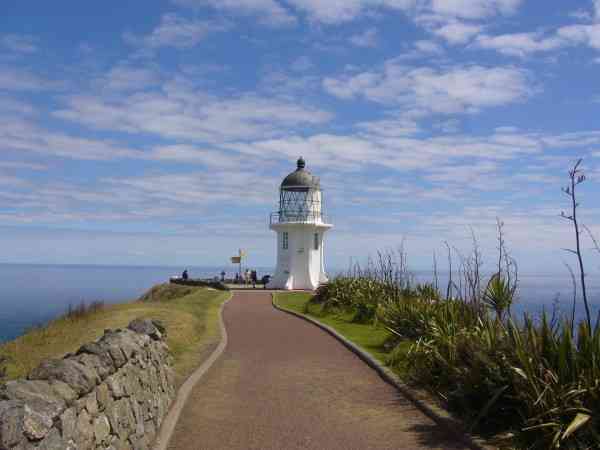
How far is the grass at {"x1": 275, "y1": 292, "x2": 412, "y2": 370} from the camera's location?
44.2 ft

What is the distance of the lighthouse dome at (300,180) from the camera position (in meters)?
40.2

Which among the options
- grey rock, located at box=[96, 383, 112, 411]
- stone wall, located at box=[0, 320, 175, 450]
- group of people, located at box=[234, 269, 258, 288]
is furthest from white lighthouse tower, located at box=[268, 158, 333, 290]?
grey rock, located at box=[96, 383, 112, 411]

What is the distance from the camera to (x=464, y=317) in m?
12.3

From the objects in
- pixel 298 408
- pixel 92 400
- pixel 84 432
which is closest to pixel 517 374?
pixel 298 408

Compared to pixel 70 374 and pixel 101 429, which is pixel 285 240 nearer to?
pixel 101 429

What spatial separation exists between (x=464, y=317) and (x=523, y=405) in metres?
4.72

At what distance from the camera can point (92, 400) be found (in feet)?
18.5

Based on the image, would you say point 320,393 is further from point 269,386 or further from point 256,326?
point 256,326

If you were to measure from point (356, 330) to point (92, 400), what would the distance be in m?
13.3

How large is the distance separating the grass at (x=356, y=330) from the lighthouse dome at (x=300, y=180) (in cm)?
1215

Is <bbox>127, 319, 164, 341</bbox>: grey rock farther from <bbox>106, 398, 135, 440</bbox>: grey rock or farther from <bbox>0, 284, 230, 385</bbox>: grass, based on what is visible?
<bbox>106, 398, 135, 440</bbox>: grey rock

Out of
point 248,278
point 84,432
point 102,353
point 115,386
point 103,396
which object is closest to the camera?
point 84,432

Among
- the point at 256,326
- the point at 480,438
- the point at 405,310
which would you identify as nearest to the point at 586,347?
the point at 480,438

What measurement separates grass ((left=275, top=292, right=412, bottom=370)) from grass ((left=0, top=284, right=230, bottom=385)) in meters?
3.49
